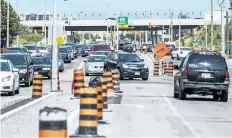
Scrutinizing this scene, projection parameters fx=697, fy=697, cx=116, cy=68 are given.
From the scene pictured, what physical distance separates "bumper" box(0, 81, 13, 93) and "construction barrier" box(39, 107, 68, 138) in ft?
62.9

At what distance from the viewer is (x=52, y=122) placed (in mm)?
7926

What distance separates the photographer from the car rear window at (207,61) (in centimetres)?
2600

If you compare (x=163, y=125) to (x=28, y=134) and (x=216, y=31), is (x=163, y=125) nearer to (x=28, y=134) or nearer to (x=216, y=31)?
(x=28, y=134)

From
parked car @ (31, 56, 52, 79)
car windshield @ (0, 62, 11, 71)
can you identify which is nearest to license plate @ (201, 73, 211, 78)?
car windshield @ (0, 62, 11, 71)

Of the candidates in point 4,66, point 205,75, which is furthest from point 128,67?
point 205,75

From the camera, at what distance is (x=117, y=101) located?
81.1 ft

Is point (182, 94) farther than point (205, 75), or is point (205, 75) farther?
point (182, 94)

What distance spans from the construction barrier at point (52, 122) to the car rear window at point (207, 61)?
60.2 feet

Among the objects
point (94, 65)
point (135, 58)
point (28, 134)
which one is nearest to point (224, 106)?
point (28, 134)

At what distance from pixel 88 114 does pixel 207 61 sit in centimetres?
1457

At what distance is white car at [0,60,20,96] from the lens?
2706cm

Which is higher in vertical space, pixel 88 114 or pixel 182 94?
pixel 88 114

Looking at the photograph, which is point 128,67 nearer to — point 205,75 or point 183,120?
point 205,75

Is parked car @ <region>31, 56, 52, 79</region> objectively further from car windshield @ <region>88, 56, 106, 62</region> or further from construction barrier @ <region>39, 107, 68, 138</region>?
construction barrier @ <region>39, 107, 68, 138</region>
